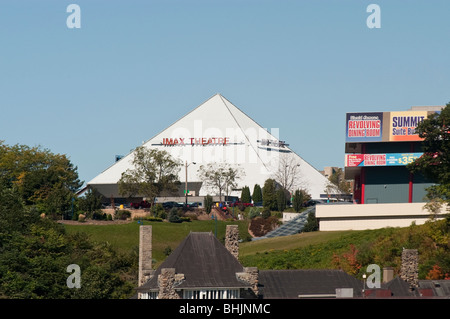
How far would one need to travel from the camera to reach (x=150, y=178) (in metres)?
113

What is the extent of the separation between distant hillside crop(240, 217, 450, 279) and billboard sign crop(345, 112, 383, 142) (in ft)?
34.2

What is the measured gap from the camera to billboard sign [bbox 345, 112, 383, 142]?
85.8 meters

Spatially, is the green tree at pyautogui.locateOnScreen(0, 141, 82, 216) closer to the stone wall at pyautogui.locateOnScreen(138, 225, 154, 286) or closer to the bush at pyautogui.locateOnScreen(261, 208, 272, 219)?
the bush at pyautogui.locateOnScreen(261, 208, 272, 219)

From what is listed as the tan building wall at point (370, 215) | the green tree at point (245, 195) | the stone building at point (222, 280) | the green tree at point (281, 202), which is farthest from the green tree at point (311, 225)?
the stone building at point (222, 280)

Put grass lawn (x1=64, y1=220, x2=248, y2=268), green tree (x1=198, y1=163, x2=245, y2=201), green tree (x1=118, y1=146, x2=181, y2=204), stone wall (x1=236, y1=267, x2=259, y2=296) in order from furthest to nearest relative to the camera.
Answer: green tree (x1=198, y1=163, x2=245, y2=201), green tree (x1=118, y1=146, x2=181, y2=204), grass lawn (x1=64, y1=220, x2=248, y2=268), stone wall (x1=236, y1=267, x2=259, y2=296)

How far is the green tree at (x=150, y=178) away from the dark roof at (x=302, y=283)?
70.9m

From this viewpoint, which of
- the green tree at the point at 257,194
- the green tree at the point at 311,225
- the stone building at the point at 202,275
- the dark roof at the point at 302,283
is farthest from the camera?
the green tree at the point at 257,194

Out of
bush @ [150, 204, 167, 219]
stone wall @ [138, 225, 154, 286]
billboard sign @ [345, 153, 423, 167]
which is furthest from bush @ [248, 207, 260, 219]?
stone wall @ [138, 225, 154, 286]

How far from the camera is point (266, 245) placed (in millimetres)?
83875

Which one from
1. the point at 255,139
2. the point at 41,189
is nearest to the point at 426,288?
the point at 41,189

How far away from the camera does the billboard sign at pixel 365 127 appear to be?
282ft

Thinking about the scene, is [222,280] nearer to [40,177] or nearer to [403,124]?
[403,124]

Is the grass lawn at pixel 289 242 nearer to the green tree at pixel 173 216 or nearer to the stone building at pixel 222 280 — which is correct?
the green tree at pixel 173 216
